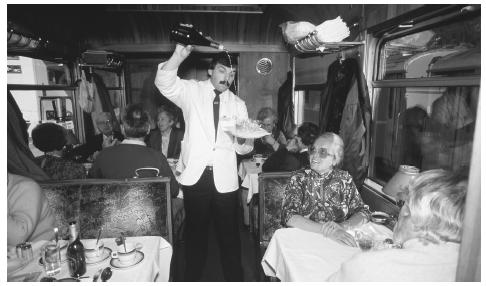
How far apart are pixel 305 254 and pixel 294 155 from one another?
168 centimetres

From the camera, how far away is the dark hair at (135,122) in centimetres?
294

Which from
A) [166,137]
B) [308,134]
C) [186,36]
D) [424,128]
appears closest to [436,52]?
[424,128]

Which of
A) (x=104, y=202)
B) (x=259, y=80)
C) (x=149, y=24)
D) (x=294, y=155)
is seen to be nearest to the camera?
(x=104, y=202)

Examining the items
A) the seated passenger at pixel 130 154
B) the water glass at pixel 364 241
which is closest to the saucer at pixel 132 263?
the seated passenger at pixel 130 154

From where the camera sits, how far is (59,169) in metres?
3.09

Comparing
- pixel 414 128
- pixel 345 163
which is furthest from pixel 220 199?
pixel 414 128

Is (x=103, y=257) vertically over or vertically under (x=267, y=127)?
under

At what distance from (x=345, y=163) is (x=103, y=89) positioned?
4.82m

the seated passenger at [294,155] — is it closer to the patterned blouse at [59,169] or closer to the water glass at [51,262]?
the patterned blouse at [59,169]

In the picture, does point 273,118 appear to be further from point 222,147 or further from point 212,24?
point 222,147

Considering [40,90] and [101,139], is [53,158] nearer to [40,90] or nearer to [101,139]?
[40,90]

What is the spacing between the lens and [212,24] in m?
6.11

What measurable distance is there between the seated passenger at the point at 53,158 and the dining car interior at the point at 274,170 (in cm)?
1
